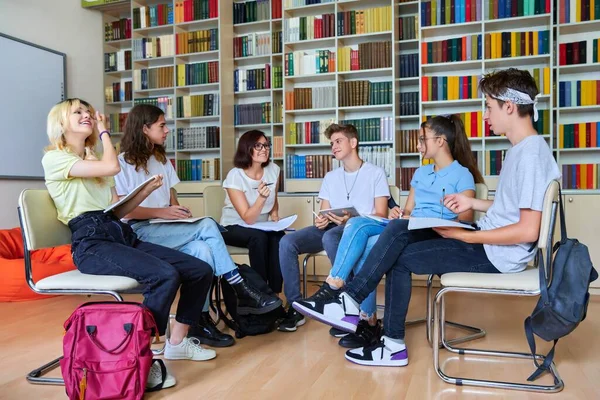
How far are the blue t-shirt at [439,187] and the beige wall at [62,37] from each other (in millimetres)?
3401

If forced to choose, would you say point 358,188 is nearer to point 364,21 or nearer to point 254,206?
point 254,206

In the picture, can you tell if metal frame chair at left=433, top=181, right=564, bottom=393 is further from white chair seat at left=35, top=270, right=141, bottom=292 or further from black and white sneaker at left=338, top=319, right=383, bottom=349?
white chair seat at left=35, top=270, right=141, bottom=292

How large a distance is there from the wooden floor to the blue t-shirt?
63cm

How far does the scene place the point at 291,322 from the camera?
2.79m

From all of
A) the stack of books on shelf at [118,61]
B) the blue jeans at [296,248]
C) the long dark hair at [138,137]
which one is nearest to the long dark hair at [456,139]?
the blue jeans at [296,248]

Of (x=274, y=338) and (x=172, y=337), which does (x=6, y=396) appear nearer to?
(x=172, y=337)

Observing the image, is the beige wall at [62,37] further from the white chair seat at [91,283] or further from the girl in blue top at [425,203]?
the girl in blue top at [425,203]

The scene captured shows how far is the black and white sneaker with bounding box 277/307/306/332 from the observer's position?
2.77 meters

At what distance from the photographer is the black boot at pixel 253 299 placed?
2493 millimetres

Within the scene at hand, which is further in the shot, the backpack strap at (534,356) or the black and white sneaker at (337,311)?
the black and white sneaker at (337,311)

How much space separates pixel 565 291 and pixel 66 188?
1884 mm

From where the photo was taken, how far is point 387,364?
7.07 feet

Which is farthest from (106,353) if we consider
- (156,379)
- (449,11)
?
(449,11)

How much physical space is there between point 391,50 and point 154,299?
10.5ft
